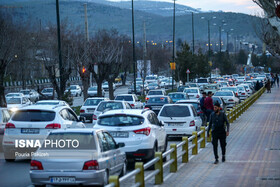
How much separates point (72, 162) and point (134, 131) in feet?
14.0

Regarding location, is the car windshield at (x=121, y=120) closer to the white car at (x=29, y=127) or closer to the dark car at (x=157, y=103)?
the white car at (x=29, y=127)

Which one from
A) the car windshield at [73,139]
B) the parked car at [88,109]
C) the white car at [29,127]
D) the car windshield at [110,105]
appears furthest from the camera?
the parked car at [88,109]

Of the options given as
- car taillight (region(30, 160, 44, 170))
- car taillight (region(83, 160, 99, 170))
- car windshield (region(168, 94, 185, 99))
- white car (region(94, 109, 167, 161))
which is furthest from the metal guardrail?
car windshield (region(168, 94, 185, 99))

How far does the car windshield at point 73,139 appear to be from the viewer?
10.9m

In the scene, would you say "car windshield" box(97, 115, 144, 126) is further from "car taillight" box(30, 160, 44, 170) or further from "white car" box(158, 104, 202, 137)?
"white car" box(158, 104, 202, 137)

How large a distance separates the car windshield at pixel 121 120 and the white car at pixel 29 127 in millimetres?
1464

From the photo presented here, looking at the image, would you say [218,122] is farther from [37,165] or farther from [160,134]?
[37,165]

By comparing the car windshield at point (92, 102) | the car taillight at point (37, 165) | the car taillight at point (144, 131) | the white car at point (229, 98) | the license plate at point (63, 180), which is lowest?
the white car at point (229, 98)

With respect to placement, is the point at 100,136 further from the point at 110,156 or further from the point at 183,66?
Answer: the point at 183,66

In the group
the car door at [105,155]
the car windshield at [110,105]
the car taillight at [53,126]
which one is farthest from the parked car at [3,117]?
the car windshield at [110,105]

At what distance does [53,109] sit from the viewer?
1603 centimetres

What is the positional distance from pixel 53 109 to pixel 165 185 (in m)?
5.12

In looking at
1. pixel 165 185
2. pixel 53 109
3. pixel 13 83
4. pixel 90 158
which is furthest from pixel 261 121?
pixel 13 83

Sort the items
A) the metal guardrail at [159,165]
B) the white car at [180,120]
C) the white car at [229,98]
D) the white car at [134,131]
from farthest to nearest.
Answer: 1. the white car at [229,98]
2. the white car at [180,120]
3. the white car at [134,131]
4. the metal guardrail at [159,165]
